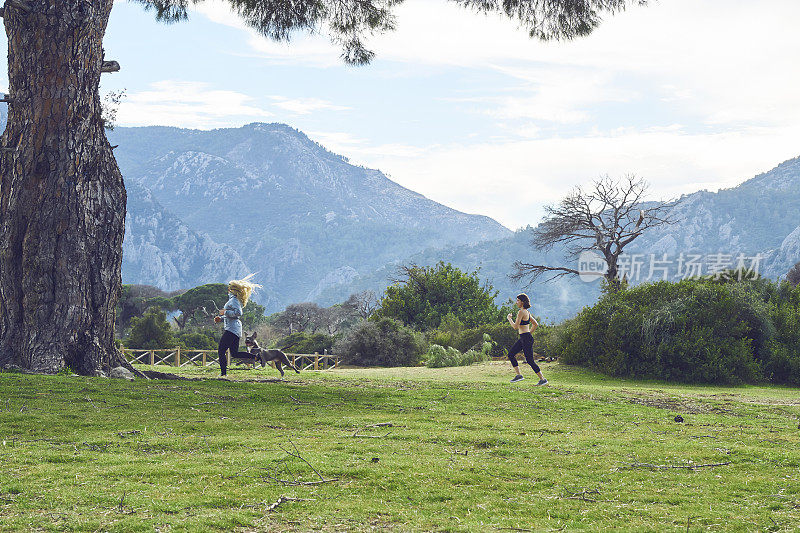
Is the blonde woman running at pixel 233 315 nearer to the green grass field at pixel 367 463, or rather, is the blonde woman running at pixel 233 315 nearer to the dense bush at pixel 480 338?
the green grass field at pixel 367 463

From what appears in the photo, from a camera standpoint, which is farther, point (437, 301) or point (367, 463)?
point (437, 301)

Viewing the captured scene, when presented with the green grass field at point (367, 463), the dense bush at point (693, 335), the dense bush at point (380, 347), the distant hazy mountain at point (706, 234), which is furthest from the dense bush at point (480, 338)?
the distant hazy mountain at point (706, 234)

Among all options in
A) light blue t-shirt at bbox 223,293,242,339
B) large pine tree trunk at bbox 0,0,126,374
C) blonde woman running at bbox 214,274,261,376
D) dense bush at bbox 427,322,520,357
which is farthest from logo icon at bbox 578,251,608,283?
large pine tree trunk at bbox 0,0,126,374

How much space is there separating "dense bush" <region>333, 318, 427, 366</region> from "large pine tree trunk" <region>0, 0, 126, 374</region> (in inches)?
654

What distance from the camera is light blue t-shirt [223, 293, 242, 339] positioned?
13.6m

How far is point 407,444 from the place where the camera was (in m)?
7.05

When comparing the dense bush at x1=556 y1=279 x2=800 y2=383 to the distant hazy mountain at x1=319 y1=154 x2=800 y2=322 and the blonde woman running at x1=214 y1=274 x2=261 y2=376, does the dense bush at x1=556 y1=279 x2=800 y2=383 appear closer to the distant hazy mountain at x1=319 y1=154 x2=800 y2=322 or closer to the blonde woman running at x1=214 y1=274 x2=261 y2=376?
the blonde woman running at x1=214 y1=274 x2=261 y2=376

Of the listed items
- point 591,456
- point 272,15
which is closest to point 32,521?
point 591,456

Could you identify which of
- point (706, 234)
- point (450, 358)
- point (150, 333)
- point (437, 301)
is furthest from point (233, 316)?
point (706, 234)

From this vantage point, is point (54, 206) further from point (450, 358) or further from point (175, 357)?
point (450, 358)

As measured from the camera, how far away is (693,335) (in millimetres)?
20094

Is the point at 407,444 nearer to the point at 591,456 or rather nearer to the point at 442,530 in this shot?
the point at 591,456

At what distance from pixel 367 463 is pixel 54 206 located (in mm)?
8615

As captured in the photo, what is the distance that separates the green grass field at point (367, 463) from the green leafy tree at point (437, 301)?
1039 inches
